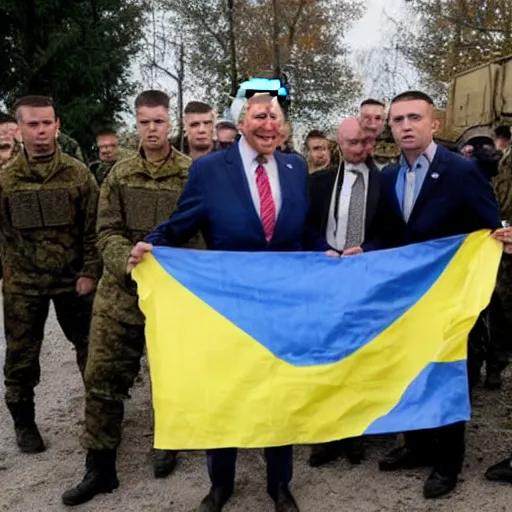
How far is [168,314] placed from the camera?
12.1ft

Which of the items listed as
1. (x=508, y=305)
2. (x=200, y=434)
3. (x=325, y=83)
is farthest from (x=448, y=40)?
(x=200, y=434)

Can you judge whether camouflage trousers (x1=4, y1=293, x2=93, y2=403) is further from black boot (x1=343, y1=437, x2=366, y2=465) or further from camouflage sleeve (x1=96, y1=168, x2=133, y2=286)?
black boot (x1=343, y1=437, x2=366, y2=465)

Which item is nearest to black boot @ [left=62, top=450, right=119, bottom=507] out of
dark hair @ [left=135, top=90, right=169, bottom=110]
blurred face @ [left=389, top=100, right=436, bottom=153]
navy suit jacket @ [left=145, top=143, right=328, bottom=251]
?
navy suit jacket @ [left=145, top=143, right=328, bottom=251]

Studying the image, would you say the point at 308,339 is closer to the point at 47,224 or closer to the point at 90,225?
the point at 90,225

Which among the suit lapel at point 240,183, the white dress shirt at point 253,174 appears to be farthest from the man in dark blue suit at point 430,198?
the suit lapel at point 240,183

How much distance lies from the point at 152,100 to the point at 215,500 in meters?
2.33

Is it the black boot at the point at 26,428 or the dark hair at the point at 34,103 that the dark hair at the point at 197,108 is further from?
the black boot at the point at 26,428

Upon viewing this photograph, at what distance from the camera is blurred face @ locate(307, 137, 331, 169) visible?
7156 millimetres

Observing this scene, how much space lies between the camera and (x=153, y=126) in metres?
4.41

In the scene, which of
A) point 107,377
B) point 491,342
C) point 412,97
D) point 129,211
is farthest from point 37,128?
point 491,342

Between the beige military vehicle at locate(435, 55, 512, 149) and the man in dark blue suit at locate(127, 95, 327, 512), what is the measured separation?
8.75 metres

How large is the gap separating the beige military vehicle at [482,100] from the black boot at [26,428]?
8848 mm

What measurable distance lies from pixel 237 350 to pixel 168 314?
41cm

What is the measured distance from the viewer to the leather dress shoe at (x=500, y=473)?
4.24 meters
